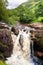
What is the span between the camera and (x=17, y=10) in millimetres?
41688

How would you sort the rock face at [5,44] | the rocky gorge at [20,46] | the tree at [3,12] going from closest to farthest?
the rock face at [5,44] → the rocky gorge at [20,46] → the tree at [3,12]

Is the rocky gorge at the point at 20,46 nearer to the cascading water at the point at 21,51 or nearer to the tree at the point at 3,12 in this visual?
the cascading water at the point at 21,51

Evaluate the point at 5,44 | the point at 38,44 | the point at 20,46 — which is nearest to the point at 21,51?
the point at 20,46

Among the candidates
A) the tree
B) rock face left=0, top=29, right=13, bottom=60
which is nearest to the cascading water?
rock face left=0, top=29, right=13, bottom=60

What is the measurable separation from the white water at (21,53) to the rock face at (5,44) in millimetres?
569

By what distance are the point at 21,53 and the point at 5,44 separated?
2.37 metres

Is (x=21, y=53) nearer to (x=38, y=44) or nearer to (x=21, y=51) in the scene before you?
(x=21, y=51)

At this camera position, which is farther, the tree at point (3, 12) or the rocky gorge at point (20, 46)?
the tree at point (3, 12)

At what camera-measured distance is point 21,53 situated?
91.3 ft

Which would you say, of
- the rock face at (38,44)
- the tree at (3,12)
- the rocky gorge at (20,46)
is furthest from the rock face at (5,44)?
the tree at (3,12)

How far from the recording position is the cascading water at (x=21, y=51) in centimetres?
2673

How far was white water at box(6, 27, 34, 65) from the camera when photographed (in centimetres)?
2664

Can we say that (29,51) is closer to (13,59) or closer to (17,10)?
(13,59)

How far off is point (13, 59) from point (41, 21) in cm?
1407
